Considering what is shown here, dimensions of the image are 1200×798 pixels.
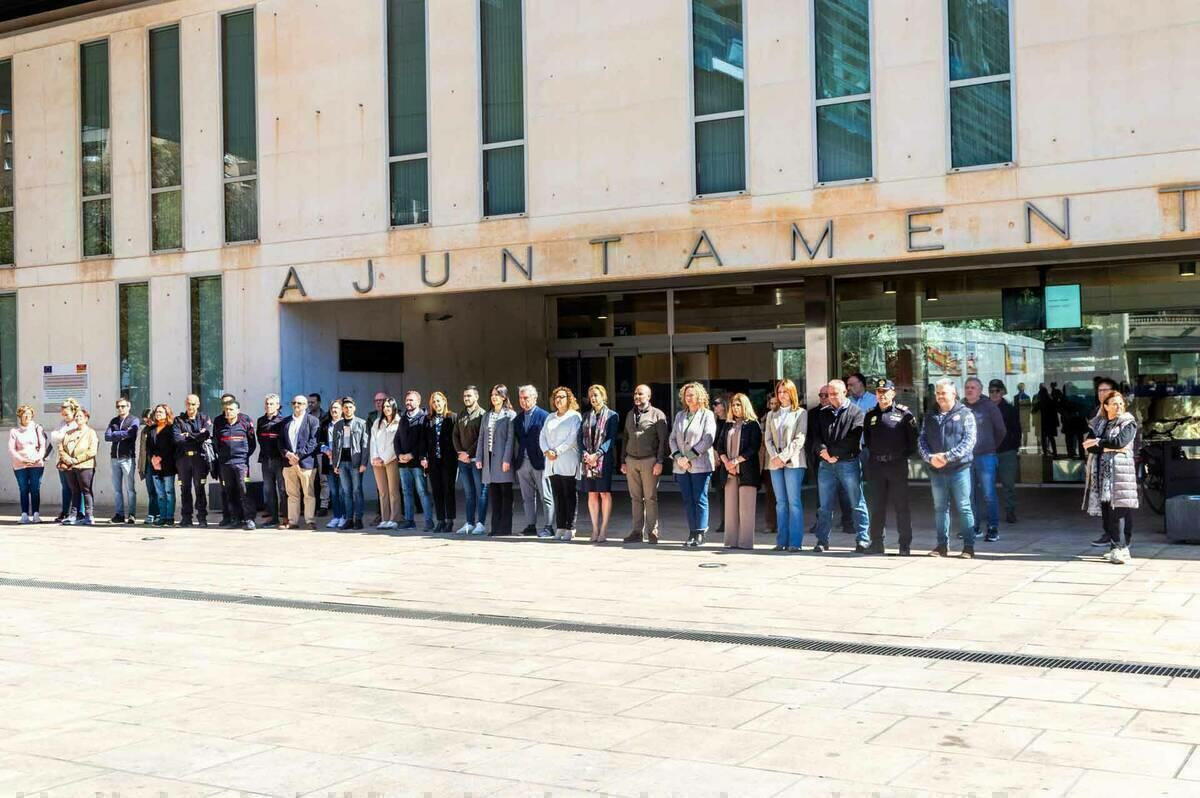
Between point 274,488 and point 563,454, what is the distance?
477cm

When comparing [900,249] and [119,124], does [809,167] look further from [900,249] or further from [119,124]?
[119,124]

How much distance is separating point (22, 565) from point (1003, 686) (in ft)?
34.3

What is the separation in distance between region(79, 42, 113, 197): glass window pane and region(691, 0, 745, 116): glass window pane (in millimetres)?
10391

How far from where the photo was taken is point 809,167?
578 inches

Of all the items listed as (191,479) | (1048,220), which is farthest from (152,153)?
(1048,220)

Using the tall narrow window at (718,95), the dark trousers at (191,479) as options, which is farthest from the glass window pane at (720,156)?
the dark trousers at (191,479)

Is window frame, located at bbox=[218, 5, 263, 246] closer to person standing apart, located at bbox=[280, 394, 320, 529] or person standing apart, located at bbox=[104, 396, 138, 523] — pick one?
person standing apart, located at bbox=[104, 396, 138, 523]

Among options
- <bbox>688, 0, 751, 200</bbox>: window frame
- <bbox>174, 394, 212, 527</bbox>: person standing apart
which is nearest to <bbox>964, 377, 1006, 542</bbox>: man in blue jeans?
<bbox>688, 0, 751, 200</bbox>: window frame

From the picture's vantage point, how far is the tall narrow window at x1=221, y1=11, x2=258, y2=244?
1908 centimetres

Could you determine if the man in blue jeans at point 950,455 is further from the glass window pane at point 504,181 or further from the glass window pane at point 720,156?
the glass window pane at point 504,181

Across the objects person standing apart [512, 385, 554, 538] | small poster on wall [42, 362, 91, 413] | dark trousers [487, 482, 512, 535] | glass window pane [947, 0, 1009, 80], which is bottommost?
dark trousers [487, 482, 512, 535]

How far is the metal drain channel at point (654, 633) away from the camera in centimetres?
735

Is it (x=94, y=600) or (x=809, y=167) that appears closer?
(x=94, y=600)

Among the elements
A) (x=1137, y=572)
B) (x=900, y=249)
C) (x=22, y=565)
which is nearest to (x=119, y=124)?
(x=22, y=565)
